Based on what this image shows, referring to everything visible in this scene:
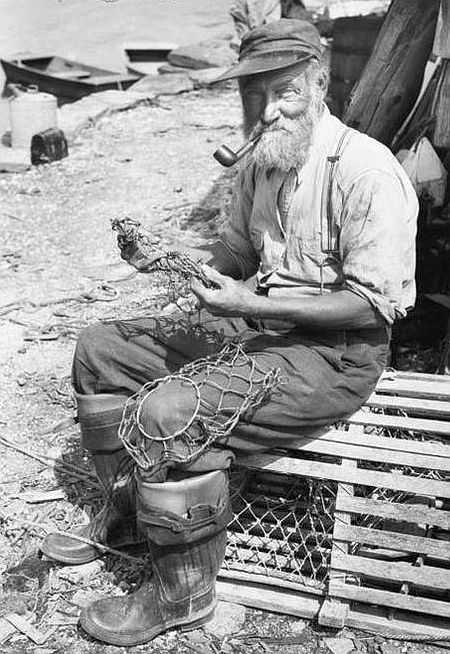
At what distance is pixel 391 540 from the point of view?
10.5 feet

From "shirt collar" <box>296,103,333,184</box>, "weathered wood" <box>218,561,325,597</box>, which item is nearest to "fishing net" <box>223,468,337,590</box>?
"weathered wood" <box>218,561,325,597</box>

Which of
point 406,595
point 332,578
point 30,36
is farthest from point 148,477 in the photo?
point 30,36

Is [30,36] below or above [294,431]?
below

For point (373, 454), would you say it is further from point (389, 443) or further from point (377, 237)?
point (377, 237)

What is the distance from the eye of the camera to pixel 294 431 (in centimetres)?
325

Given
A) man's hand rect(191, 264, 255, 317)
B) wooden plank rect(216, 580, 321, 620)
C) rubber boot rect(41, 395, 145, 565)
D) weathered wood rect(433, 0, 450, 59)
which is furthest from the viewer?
weathered wood rect(433, 0, 450, 59)

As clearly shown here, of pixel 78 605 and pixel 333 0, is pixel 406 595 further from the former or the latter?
pixel 333 0

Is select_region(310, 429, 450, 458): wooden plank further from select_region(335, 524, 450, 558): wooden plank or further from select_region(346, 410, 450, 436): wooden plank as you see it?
select_region(335, 524, 450, 558): wooden plank

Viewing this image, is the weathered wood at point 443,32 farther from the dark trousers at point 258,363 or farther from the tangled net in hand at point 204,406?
the tangled net in hand at point 204,406

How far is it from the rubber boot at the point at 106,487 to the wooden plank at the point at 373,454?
0.71m

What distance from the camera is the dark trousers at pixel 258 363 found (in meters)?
3.16

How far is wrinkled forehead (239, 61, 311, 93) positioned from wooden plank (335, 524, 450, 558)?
1604 millimetres

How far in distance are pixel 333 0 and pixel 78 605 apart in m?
14.9

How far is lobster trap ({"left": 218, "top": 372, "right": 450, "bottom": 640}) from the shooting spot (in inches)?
126
